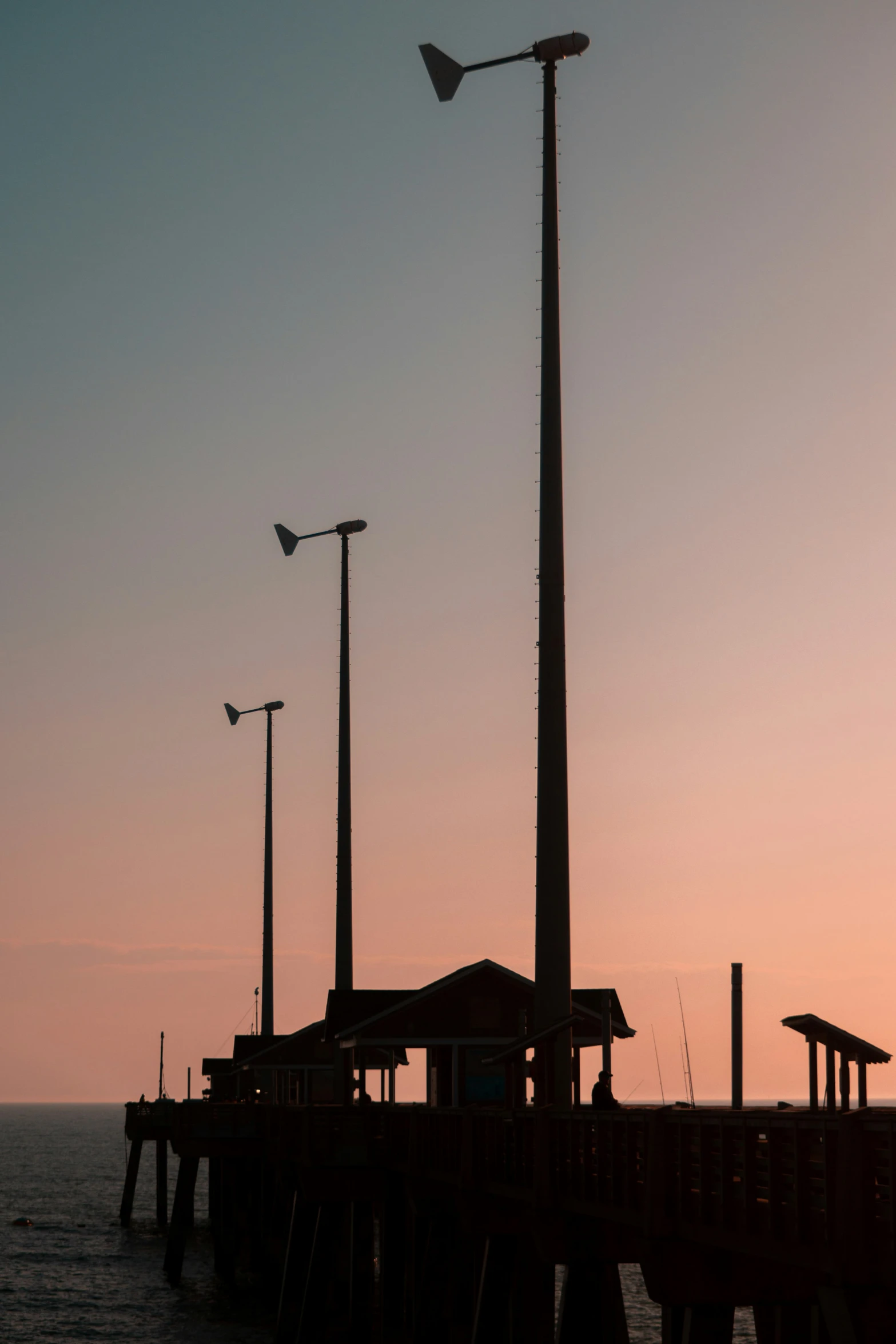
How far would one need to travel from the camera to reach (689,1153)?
1641 cm

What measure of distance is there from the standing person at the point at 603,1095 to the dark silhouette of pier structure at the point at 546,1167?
50 centimetres

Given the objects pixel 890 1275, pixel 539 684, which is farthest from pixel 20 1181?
pixel 890 1275

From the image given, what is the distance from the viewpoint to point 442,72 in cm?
2803

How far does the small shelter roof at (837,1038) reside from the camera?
64.1 feet

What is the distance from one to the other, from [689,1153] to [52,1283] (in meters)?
52.3

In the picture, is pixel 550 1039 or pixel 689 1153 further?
pixel 550 1039

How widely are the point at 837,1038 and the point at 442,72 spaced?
688 inches

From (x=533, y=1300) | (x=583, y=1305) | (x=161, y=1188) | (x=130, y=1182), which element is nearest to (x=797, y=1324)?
(x=583, y=1305)

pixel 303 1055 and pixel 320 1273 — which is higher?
pixel 303 1055

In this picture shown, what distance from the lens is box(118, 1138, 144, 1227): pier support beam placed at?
82688 mm

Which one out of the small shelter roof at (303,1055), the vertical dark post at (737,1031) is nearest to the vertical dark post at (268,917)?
the small shelter roof at (303,1055)

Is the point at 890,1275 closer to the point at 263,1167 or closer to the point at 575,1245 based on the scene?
the point at 575,1245

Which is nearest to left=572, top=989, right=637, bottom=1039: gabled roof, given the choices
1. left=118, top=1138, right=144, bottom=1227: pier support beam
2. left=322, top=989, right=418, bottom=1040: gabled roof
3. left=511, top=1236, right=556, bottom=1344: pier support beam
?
left=322, top=989, right=418, bottom=1040: gabled roof

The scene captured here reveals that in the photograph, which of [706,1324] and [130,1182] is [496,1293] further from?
[130,1182]
